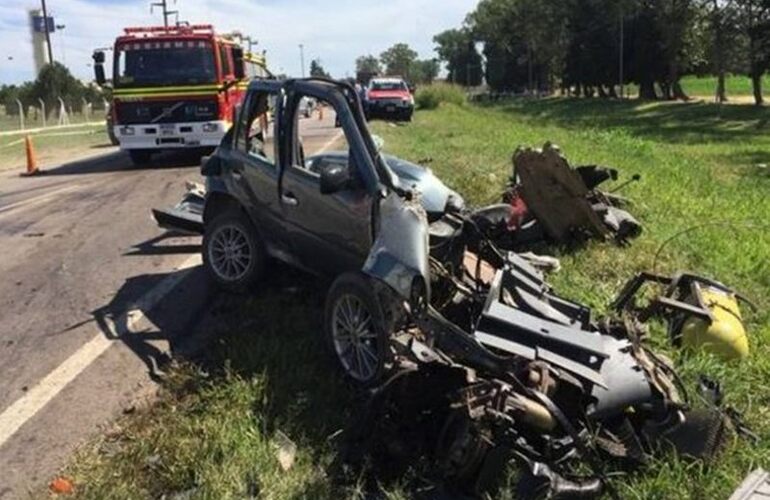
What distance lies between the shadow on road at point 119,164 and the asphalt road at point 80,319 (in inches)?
236

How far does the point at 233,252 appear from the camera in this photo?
7.08 metres

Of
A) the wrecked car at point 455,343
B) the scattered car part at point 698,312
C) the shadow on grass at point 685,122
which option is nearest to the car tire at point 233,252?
the wrecked car at point 455,343

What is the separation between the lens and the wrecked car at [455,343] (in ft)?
12.0

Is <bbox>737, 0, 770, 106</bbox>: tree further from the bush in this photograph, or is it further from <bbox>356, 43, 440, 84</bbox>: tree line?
<bbox>356, 43, 440, 84</bbox>: tree line

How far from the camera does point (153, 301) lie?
23.7 feet

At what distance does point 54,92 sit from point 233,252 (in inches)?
2218

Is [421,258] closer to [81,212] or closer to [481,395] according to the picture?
[481,395]

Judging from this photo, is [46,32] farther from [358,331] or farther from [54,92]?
[358,331]

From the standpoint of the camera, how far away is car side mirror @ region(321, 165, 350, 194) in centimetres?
544

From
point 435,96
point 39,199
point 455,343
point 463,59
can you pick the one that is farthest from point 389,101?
point 463,59

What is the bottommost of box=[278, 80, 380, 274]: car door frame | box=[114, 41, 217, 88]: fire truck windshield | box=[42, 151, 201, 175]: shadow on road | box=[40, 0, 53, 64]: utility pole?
box=[42, 151, 201, 175]: shadow on road

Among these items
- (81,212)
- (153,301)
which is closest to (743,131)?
(81,212)

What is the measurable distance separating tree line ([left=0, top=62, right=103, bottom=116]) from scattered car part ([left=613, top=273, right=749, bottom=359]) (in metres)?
55.1

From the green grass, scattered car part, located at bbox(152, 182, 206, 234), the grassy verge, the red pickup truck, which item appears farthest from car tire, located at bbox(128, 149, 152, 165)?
the red pickup truck
